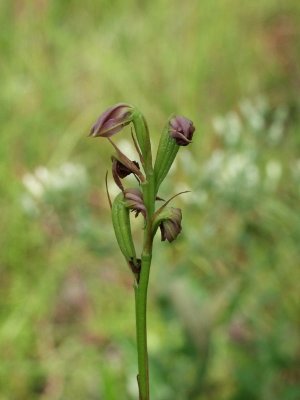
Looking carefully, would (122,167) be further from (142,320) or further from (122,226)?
(142,320)

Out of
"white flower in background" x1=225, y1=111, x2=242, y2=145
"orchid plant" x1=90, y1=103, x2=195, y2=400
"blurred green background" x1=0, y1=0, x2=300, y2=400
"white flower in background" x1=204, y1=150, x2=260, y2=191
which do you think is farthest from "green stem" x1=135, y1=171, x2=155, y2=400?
"white flower in background" x1=225, y1=111, x2=242, y2=145

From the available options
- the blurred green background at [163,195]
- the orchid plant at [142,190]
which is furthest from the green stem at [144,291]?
the blurred green background at [163,195]

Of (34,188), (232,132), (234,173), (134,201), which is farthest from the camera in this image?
(34,188)

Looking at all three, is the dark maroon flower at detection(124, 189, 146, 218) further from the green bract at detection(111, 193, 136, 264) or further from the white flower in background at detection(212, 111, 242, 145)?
the white flower in background at detection(212, 111, 242, 145)

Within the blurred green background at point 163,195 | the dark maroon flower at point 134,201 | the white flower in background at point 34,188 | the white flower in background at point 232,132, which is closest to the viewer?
the dark maroon flower at point 134,201

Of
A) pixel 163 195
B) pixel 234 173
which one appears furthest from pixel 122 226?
pixel 163 195

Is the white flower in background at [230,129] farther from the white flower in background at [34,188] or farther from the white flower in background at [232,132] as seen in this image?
the white flower in background at [34,188]

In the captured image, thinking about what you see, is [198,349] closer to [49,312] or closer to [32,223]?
[49,312]
